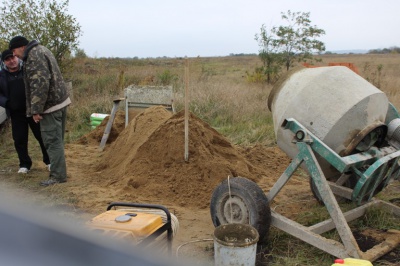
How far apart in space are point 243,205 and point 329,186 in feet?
2.72

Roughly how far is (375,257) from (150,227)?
6.90 ft

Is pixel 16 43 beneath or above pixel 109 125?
above

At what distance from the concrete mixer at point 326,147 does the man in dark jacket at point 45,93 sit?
2868 millimetres

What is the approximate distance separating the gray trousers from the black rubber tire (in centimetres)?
281

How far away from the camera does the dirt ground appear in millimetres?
5480

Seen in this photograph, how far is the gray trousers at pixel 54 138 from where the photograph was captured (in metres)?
6.04

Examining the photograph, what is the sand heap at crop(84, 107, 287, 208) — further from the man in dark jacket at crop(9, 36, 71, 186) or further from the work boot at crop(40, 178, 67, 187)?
the man in dark jacket at crop(9, 36, 71, 186)

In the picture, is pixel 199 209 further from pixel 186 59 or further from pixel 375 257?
pixel 375 257

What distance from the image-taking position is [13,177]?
671 centimetres

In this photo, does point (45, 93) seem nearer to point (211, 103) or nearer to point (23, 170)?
point (23, 170)

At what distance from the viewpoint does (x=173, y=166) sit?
6.23 meters

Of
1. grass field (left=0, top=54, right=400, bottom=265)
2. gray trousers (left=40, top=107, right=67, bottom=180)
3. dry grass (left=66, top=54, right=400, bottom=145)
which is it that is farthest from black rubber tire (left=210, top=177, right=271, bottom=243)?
dry grass (left=66, top=54, right=400, bottom=145)

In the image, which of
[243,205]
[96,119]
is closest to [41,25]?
[96,119]

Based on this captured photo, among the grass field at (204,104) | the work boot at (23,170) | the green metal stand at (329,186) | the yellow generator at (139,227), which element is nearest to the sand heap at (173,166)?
the work boot at (23,170)
